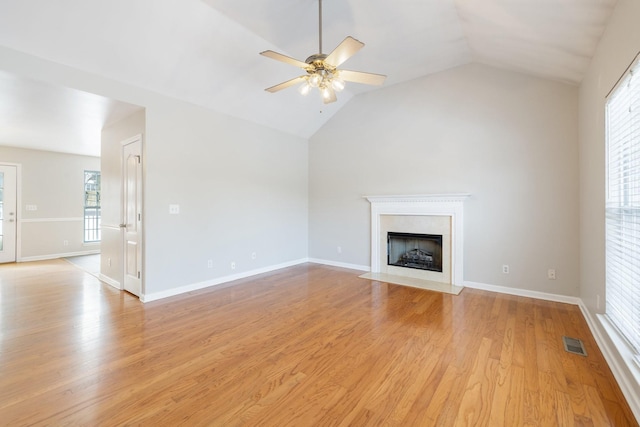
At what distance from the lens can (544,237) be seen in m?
3.67

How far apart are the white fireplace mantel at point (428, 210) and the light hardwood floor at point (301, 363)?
0.69 m

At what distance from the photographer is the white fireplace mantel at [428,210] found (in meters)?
4.27

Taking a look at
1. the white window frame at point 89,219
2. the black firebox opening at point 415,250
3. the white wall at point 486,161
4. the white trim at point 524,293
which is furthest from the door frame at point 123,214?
the white trim at point 524,293

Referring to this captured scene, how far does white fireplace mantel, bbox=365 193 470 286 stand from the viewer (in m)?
4.27

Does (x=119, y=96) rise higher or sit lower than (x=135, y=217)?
higher

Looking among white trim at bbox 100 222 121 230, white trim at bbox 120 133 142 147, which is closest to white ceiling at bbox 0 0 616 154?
white trim at bbox 120 133 142 147

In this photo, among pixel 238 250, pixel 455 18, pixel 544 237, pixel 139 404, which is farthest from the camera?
pixel 238 250

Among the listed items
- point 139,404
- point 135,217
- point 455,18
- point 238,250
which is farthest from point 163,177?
point 455,18

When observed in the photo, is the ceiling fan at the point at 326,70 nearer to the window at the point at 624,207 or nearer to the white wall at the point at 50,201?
the window at the point at 624,207

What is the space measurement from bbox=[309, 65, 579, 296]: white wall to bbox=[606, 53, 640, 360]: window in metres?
1.33

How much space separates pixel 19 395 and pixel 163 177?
101 inches

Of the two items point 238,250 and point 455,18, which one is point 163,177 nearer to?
point 238,250

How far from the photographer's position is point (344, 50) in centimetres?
229

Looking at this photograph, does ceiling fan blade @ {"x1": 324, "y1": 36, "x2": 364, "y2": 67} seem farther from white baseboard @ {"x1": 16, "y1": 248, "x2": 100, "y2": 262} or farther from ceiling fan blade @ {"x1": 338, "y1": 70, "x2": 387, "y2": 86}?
white baseboard @ {"x1": 16, "y1": 248, "x2": 100, "y2": 262}
